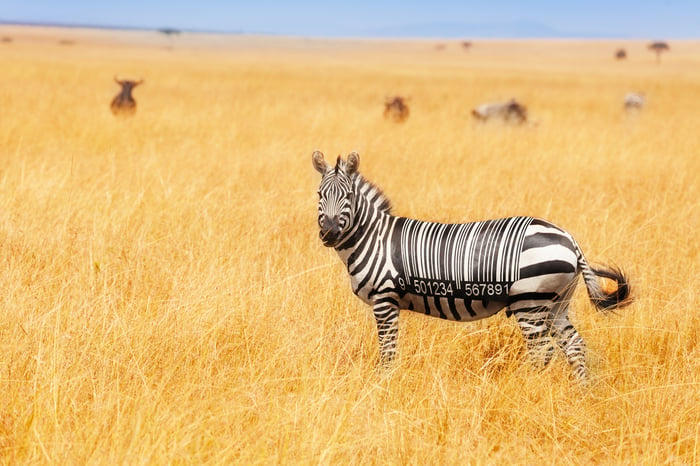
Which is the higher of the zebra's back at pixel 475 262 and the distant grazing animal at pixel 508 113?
the distant grazing animal at pixel 508 113

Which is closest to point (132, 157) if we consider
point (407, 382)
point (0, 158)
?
point (0, 158)

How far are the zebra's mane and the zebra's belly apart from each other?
18.9 inches

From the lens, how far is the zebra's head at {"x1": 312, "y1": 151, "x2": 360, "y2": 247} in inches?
131

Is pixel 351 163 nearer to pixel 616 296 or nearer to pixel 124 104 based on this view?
pixel 616 296

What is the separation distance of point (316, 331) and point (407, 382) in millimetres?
738

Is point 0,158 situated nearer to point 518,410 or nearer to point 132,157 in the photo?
point 132,157

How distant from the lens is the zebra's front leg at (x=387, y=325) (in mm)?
3416

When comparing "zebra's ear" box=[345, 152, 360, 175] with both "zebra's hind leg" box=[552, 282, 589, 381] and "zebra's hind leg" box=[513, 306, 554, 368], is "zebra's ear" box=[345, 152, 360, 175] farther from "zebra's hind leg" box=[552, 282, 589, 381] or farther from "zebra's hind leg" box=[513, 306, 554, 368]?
"zebra's hind leg" box=[552, 282, 589, 381]

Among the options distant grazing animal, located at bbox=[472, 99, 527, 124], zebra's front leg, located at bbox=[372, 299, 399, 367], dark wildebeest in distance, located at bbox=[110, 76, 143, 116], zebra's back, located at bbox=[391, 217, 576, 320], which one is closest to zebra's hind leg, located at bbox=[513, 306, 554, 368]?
→ zebra's back, located at bbox=[391, 217, 576, 320]

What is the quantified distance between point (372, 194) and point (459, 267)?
2.02ft

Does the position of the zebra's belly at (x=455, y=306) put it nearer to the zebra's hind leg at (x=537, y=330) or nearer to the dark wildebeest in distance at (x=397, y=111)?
the zebra's hind leg at (x=537, y=330)

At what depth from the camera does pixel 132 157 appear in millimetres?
9211

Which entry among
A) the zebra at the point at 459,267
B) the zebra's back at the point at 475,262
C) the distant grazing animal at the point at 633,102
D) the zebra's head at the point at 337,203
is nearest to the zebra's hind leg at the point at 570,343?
the zebra at the point at 459,267

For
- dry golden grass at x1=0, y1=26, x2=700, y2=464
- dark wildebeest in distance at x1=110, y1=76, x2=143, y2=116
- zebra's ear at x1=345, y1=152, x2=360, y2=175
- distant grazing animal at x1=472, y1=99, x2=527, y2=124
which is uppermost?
distant grazing animal at x1=472, y1=99, x2=527, y2=124
